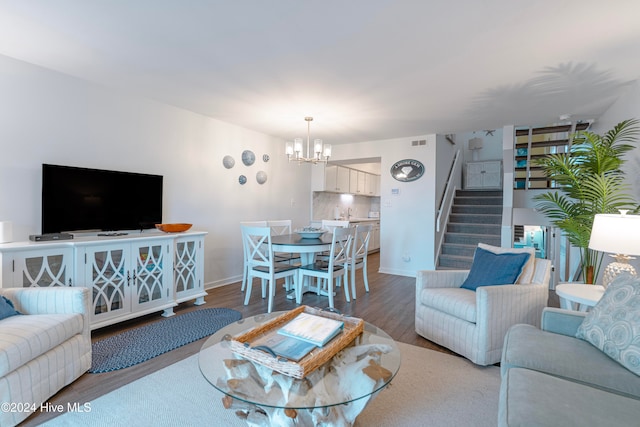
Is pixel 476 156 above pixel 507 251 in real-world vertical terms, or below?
above

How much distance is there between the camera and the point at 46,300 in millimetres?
2020

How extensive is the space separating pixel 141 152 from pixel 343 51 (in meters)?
2.51

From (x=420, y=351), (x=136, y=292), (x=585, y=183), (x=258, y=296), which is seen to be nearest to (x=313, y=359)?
(x=420, y=351)

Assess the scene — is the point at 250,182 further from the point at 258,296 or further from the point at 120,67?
the point at 120,67

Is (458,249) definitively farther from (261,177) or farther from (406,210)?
(261,177)

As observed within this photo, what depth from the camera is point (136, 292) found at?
9.55 feet

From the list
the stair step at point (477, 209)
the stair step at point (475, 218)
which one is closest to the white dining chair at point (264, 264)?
the stair step at point (475, 218)

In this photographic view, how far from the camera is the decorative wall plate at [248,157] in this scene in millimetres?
4715

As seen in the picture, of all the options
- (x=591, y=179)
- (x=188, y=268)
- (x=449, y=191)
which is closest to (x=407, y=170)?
(x=449, y=191)

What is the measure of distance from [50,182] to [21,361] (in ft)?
5.70

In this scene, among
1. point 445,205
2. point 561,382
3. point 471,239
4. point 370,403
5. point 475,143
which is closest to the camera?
point 561,382

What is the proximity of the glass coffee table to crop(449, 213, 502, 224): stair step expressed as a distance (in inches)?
199

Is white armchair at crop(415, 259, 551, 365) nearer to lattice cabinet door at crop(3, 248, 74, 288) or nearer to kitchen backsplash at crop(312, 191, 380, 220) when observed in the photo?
lattice cabinet door at crop(3, 248, 74, 288)

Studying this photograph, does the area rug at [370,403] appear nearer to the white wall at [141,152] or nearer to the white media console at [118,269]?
the white media console at [118,269]
